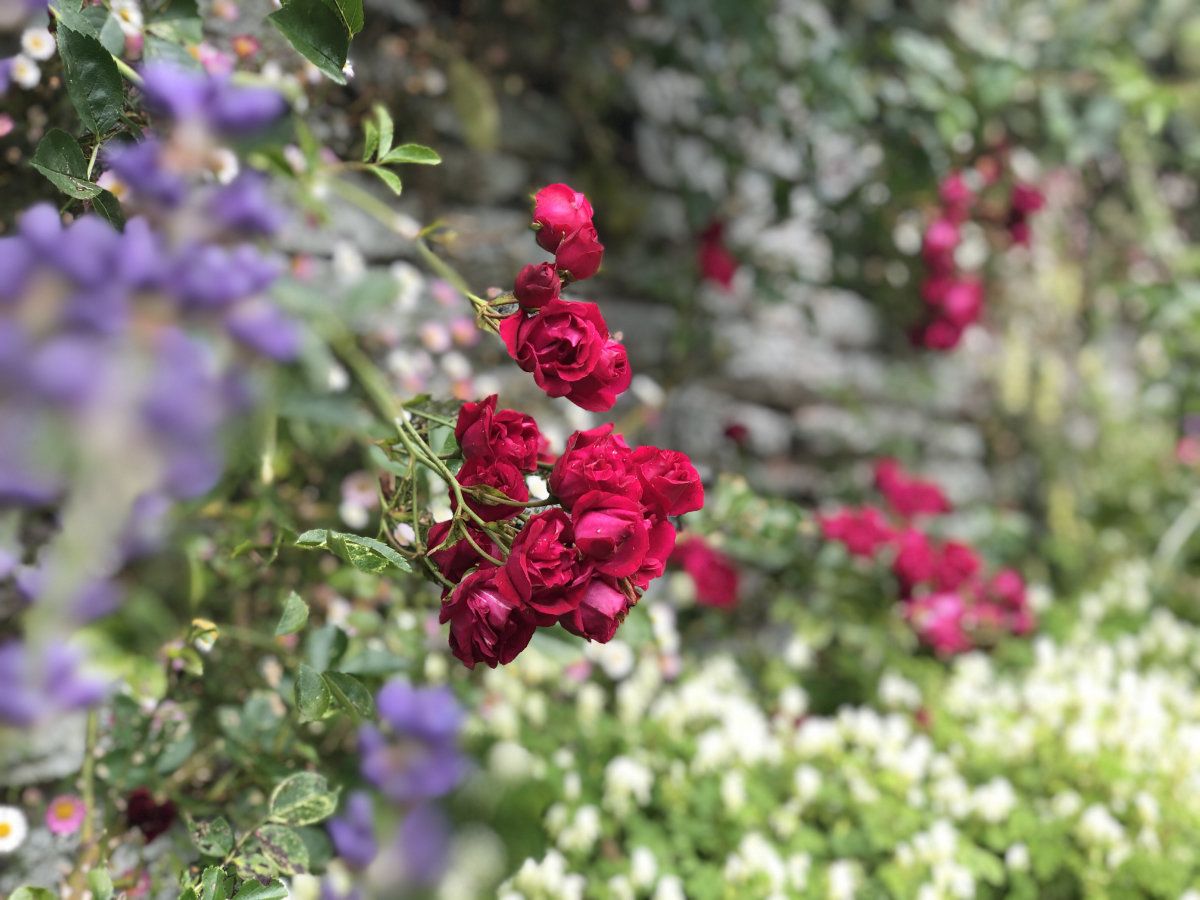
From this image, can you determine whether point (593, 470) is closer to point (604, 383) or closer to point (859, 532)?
point (604, 383)

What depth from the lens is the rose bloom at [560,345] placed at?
0.67m

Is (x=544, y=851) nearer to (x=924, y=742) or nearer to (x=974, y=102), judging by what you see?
(x=924, y=742)

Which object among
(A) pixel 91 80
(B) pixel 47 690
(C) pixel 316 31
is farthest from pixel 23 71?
(B) pixel 47 690

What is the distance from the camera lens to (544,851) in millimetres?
979

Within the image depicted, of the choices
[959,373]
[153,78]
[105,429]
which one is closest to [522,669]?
[153,78]

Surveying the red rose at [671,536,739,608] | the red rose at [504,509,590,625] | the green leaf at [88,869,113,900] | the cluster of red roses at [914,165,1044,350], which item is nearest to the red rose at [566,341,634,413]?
the red rose at [504,509,590,625]

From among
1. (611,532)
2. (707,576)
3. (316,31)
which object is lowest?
(707,576)

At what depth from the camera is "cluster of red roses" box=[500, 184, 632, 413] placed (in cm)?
67

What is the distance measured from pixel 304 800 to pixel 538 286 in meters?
0.50

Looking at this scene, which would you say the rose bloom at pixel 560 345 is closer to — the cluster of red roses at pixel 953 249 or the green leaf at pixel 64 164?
the green leaf at pixel 64 164

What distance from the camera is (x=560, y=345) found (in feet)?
2.22

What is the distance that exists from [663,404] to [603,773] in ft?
2.57

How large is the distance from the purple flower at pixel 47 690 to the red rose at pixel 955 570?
56.9 inches

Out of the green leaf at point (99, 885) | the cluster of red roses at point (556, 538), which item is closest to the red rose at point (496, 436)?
the cluster of red roses at point (556, 538)
